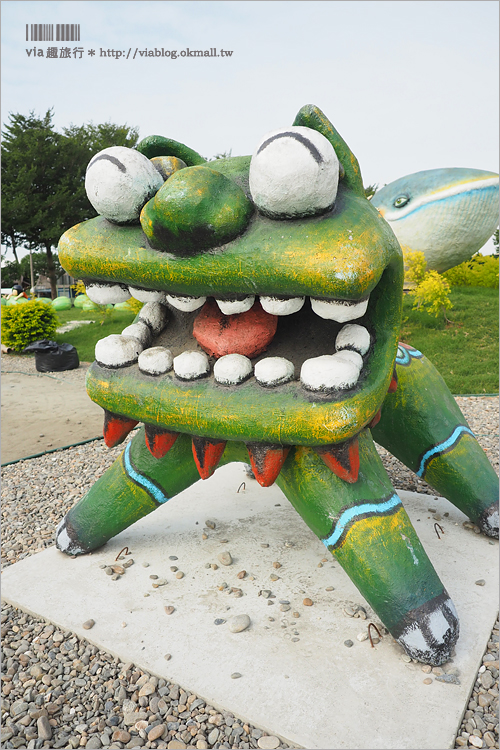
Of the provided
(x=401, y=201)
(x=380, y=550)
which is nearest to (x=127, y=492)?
(x=380, y=550)

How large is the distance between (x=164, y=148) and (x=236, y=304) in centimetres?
79

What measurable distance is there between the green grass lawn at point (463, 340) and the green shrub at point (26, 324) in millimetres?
6605

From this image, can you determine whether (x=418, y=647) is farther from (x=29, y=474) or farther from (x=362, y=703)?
(x=29, y=474)

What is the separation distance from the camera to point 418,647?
188 centimetres

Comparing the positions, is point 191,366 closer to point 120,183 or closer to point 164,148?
point 120,183

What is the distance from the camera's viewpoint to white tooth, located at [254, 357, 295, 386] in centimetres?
175

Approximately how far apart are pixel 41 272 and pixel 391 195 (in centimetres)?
2625

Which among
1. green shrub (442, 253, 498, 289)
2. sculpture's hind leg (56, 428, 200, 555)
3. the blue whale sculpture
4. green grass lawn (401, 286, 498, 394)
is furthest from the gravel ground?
green shrub (442, 253, 498, 289)

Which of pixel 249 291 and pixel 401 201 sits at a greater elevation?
pixel 401 201

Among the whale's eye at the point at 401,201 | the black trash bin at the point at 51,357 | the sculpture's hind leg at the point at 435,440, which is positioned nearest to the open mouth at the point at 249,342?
the sculpture's hind leg at the point at 435,440

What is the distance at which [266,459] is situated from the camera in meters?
1.85

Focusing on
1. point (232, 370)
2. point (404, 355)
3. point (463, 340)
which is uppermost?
point (232, 370)

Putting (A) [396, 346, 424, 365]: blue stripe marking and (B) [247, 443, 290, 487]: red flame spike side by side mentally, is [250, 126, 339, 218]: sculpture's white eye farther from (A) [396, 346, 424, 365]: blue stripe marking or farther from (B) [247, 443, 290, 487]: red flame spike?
(A) [396, 346, 424, 365]: blue stripe marking

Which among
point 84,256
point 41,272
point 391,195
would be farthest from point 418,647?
point 41,272
